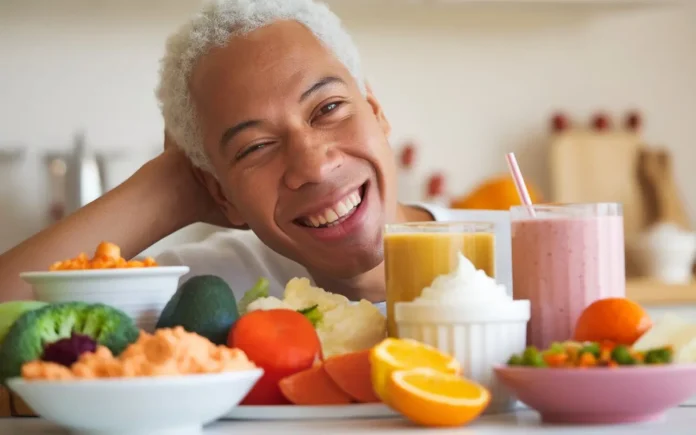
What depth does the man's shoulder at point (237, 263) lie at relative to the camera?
1.95 meters

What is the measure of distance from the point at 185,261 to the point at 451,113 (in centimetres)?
150

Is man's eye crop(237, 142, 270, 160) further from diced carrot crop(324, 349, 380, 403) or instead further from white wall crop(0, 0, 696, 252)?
white wall crop(0, 0, 696, 252)

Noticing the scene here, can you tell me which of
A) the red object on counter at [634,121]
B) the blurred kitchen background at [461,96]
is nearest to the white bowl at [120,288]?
the blurred kitchen background at [461,96]

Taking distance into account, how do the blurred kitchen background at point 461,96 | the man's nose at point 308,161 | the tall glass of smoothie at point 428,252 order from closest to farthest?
the tall glass of smoothie at point 428,252
the man's nose at point 308,161
the blurred kitchen background at point 461,96

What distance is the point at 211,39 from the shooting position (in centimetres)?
164

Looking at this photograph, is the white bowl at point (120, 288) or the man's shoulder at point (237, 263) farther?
the man's shoulder at point (237, 263)

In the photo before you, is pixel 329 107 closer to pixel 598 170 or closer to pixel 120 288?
pixel 120 288

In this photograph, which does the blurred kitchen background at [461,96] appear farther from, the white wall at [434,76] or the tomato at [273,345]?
the tomato at [273,345]

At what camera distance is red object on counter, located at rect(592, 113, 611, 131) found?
3230 mm

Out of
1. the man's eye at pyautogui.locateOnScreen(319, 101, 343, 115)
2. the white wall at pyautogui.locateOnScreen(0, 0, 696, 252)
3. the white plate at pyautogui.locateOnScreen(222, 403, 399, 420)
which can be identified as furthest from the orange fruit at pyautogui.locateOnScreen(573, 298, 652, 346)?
the white wall at pyautogui.locateOnScreen(0, 0, 696, 252)

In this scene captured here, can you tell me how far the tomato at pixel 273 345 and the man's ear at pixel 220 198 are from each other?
0.86m

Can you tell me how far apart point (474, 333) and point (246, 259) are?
1149mm

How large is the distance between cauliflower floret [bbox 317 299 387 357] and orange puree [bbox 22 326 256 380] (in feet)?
0.78

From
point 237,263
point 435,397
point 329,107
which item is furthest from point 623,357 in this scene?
point 237,263
